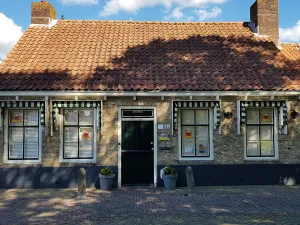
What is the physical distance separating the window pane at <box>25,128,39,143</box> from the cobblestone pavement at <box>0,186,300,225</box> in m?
1.72

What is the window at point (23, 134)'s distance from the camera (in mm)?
10977

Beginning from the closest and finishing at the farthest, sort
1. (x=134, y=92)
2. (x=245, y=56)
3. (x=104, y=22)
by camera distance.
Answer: (x=134, y=92) < (x=245, y=56) < (x=104, y=22)

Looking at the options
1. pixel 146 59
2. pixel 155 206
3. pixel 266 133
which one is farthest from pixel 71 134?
pixel 266 133

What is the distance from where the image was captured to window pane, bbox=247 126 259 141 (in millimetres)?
11422

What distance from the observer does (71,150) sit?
1103 cm

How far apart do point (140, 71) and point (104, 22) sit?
16.2 feet

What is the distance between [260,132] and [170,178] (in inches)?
147

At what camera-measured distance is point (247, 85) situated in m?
10.9

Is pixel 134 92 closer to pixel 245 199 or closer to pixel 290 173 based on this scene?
pixel 245 199

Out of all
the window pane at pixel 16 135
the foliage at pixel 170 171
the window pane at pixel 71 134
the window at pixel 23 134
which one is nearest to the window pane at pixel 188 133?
the foliage at pixel 170 171

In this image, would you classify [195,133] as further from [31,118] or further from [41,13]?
[41,13]

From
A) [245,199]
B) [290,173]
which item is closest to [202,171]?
[245,199]

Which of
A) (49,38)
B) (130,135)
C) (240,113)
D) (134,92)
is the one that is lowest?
(130,135)

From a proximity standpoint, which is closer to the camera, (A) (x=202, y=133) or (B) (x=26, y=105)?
(B) (x=26, y=105)
